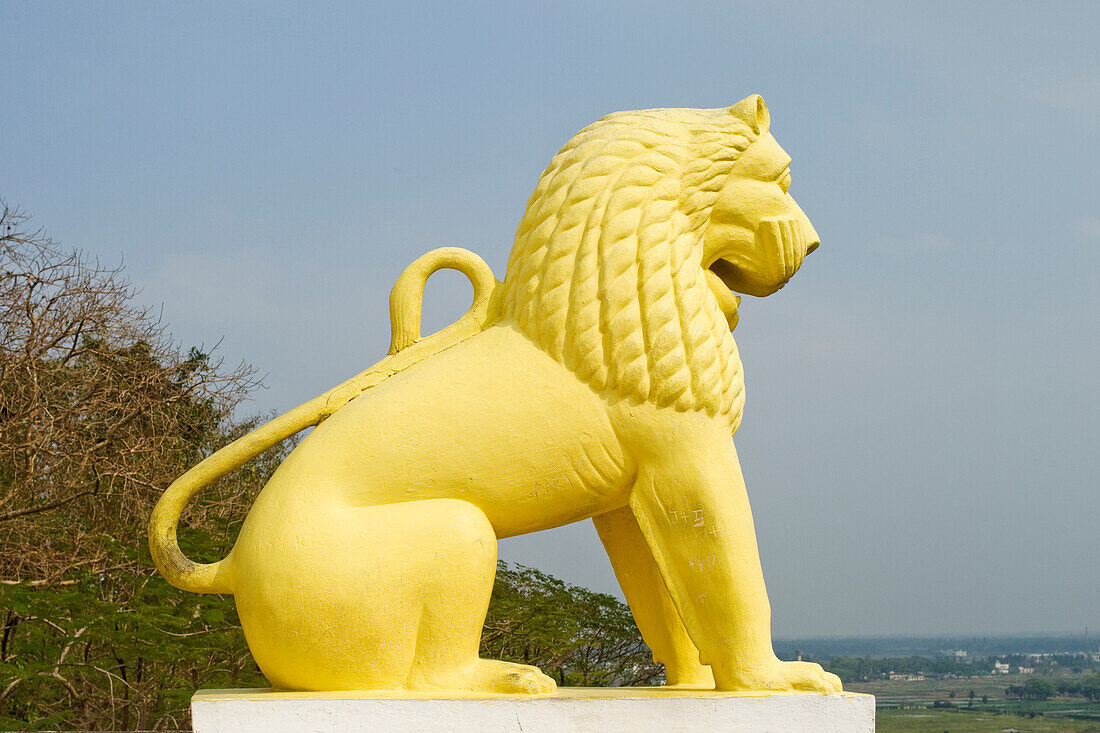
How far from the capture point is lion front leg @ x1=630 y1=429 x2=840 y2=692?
336cm

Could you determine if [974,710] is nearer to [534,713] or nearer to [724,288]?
[724,288]

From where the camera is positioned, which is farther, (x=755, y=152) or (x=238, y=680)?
(x=238, y=680)

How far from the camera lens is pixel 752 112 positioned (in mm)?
3803

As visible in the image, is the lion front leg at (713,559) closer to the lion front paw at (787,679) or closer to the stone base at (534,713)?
the lion front paw at (787,679)

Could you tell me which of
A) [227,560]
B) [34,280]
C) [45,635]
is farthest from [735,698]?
[34,280]

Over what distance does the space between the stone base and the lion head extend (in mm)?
929

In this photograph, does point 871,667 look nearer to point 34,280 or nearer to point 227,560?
point 227,560

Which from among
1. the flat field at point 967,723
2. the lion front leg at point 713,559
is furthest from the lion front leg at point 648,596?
the flat field at point 967,723

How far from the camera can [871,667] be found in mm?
9641

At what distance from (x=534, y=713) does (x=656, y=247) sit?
152 cm

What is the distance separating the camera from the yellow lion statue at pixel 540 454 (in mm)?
3232

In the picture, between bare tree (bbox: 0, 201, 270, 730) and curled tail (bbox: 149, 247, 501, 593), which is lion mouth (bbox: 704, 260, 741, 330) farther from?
bare tree (bbox: 0, 201, 270, 730)

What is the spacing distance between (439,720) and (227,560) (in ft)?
3.13

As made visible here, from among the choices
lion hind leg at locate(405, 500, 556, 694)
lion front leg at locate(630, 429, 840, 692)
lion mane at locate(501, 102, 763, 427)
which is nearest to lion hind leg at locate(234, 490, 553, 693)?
lion hind leg at locate(405, 500, 556, 694)
